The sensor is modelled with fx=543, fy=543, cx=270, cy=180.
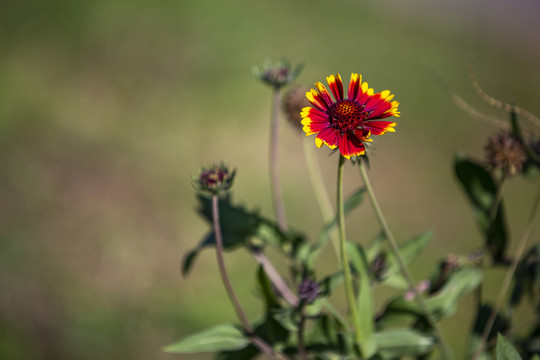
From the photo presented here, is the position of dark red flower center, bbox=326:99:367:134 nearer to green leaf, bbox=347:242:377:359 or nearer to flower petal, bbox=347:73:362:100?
flower petal, bbox=347:73:362:100

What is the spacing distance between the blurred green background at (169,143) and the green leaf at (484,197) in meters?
0.69

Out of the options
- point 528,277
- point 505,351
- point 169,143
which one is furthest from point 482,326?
point 169,143

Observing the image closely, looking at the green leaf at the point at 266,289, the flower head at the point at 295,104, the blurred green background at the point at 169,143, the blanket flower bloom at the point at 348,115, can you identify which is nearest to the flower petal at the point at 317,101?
the blanket flower bloom at the point at 348,115

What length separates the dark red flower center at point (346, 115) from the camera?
15.5 inches

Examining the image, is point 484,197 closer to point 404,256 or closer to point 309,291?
point 404,256

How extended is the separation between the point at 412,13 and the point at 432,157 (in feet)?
2.88

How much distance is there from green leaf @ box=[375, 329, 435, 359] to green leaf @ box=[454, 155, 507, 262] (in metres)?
0.12

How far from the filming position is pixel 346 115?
1.32 feet

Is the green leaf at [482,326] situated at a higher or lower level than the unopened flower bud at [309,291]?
lower

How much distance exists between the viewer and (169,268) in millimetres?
1430

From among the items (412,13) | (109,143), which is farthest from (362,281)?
(412,13)

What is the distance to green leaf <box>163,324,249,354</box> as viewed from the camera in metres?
0.47

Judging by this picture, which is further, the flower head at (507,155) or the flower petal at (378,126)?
the flower head at (507,155)

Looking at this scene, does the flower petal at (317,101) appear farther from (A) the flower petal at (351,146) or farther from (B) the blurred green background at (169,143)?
(B) the blurred green background at (169,143)
